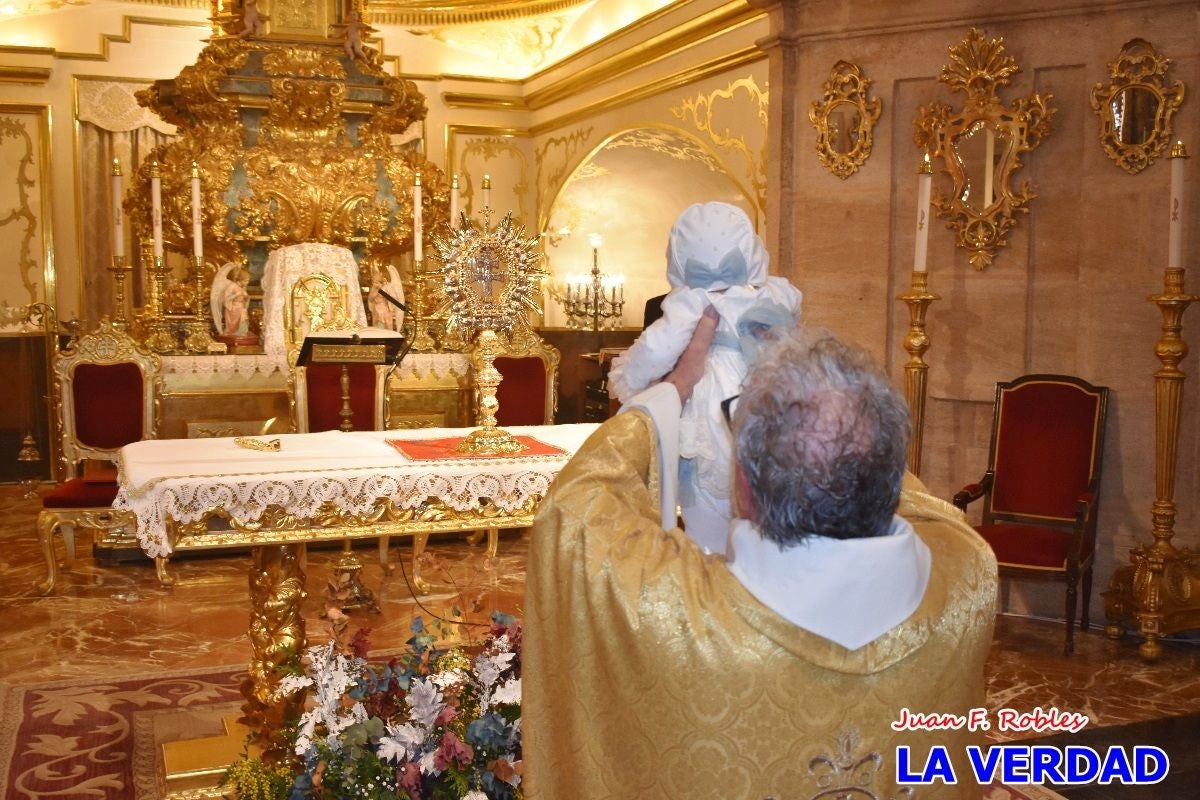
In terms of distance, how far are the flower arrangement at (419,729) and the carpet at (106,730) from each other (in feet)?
3.55

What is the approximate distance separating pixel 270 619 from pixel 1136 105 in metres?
4.53

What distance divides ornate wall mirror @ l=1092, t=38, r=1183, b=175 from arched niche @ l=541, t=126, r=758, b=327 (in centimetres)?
443

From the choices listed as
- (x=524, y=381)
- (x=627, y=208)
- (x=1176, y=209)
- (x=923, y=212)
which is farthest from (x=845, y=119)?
(x=627, y=208)

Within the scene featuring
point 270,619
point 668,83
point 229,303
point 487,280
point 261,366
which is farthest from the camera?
point 229,303

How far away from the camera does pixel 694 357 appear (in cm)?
243

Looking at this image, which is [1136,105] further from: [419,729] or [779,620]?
[779,620]

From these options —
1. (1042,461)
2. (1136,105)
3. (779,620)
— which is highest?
(1136,105)

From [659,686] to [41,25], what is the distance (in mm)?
11128

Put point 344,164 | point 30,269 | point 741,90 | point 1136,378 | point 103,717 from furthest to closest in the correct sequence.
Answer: point 30,269
point 344,164
point 741,90
point 1136,378
point 103,717

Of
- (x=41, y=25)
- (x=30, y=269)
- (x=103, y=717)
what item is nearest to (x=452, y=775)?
(x=103, y=717)

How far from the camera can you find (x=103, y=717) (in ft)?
14.5

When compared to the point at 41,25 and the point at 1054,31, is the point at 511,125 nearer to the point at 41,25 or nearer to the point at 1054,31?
the point at 41,25

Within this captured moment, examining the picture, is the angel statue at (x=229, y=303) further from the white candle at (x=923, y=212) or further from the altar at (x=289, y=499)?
the white candle at (x=923, y=212)

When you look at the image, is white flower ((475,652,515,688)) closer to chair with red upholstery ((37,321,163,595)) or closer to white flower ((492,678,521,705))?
white flower ((492,678,521,705))
